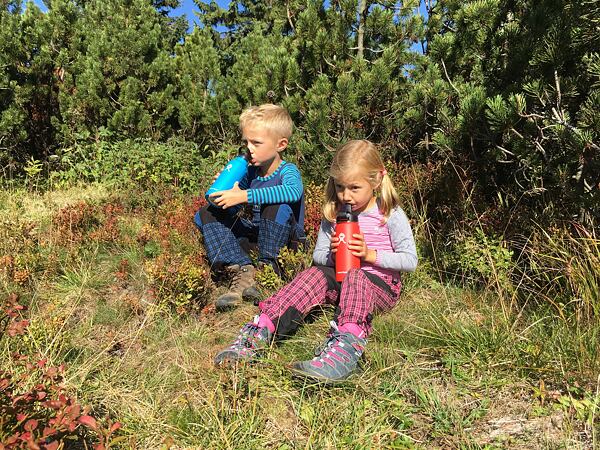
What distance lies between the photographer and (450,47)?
396 cm

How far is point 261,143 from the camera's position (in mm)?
3521

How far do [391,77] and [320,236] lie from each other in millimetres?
2667

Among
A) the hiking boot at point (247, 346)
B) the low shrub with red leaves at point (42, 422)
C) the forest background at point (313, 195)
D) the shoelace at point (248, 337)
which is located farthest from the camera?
the shoelace at point (248, 337)

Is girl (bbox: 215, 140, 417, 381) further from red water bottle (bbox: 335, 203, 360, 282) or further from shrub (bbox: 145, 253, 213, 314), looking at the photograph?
shrub (bbox: 145, 253, 213, 314)

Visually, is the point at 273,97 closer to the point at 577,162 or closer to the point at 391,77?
the point at 391,77

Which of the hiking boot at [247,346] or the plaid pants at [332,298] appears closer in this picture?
the hiking boot at [247,346]

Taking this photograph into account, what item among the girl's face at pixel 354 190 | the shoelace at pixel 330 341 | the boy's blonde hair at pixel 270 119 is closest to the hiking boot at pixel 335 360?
the shoelace at pixel 330 341

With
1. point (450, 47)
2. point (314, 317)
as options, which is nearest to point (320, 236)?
point (314, 317)

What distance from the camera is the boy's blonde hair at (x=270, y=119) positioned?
352 centimetres

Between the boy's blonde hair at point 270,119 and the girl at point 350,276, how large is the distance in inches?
28.5

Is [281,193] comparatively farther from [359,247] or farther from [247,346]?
[247,346]

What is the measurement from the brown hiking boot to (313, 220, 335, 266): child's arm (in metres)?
0.55

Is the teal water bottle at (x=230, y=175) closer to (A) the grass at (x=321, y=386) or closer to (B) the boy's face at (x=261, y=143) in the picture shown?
(B) the boy's face at (x=261, y=143)

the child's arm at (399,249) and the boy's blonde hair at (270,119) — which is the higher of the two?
the boy's blonde hair at (270,119)
